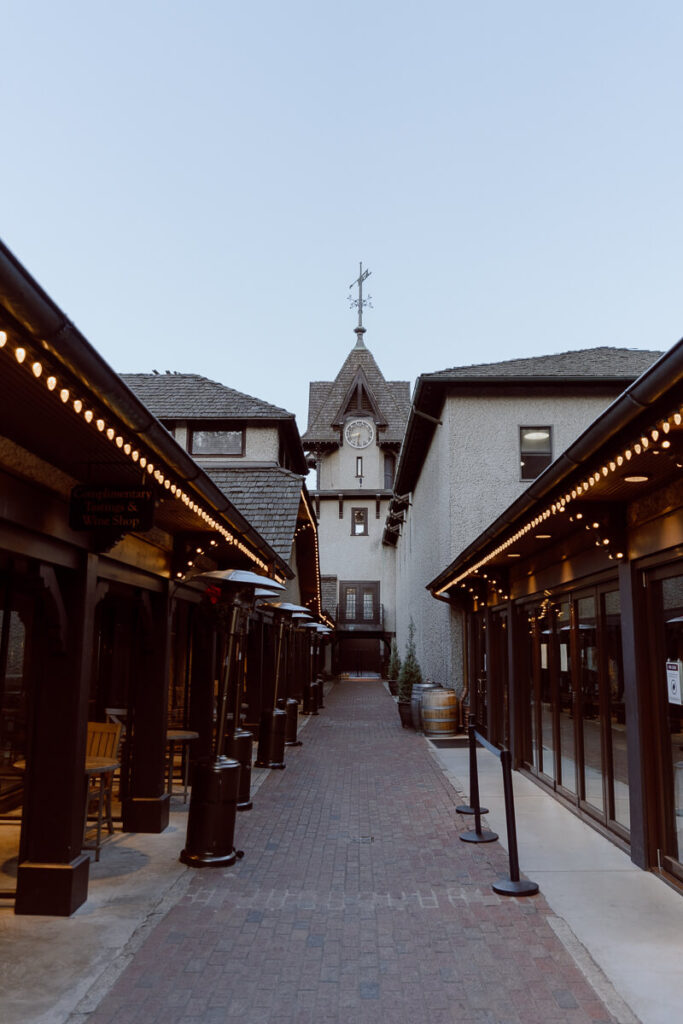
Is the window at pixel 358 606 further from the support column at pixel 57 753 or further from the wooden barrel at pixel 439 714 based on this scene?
the support column at pixel 57 753

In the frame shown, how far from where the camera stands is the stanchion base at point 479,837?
7469 millimetres

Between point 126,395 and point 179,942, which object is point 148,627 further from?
point 126,395

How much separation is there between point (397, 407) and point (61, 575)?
37571 mm

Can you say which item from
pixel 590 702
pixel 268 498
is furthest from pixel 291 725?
pixel 590 702

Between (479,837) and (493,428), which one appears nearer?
(479,837)

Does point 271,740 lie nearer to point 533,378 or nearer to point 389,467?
point 533,378

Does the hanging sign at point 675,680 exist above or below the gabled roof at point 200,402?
below

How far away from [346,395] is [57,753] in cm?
3733

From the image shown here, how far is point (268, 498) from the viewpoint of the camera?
1461 cm

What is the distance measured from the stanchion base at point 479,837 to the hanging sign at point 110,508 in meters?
4.46

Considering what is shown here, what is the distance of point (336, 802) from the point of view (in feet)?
31.5

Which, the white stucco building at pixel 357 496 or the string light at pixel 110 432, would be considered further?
the white stucco building at pixel 357 496

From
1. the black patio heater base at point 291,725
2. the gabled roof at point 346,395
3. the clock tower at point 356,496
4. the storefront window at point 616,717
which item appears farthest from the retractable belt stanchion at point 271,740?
the gabled roof at point 346,395

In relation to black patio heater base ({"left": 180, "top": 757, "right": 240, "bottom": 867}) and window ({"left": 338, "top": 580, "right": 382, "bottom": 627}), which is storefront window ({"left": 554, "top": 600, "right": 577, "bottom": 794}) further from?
window ({"left": 338, "top": 580, "right": 382, "bottom": 627})
